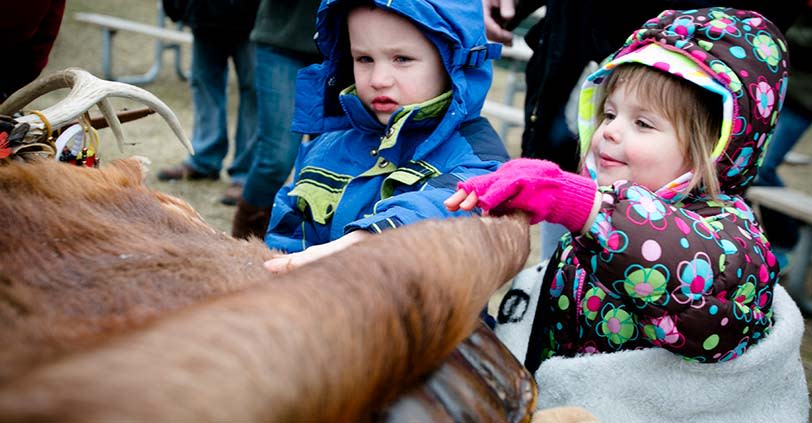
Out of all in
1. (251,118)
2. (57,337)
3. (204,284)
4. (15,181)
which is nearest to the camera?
(57,337)

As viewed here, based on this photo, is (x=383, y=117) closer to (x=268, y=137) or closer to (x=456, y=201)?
(x=456, y=201)

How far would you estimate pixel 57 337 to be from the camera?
2.10 ft

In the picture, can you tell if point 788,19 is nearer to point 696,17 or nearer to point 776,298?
point 696,17

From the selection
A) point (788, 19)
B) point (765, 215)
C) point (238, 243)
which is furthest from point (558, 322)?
point (765, 215)

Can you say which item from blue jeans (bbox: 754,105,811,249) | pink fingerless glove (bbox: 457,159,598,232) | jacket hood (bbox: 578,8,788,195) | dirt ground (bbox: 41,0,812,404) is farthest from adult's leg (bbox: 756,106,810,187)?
pink fingerless glove (bbox: 457,159,598,232)

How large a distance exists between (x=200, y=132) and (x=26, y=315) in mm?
4372

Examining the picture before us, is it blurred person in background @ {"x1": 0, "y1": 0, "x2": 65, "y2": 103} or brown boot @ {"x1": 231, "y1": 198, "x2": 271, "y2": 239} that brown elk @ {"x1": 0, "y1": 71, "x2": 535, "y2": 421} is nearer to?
blurred person in background @ {"x1": 0, "y1": 0, "x2": 65, "y2": 103}

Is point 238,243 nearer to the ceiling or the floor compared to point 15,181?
nearer to the floor

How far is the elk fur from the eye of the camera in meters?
0.47

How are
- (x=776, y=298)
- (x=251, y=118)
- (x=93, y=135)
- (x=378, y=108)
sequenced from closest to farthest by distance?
(x=93, y=135)
(x=776, y=298)
(x=378, y=108)
(x=251, y=118)

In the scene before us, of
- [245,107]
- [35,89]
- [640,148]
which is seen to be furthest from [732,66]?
[245,107]

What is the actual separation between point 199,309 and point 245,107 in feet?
13.7

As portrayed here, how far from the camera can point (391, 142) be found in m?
1.71

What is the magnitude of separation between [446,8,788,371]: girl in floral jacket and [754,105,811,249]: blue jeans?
2.60m
